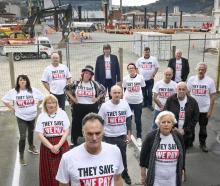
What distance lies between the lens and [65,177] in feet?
10.5

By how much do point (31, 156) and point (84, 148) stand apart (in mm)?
4563

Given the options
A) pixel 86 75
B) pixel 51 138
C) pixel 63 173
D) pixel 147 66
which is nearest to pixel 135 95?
pixel 86 75

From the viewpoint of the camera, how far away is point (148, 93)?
10.7 m

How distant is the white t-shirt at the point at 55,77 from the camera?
8.46m

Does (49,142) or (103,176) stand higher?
(103,176)

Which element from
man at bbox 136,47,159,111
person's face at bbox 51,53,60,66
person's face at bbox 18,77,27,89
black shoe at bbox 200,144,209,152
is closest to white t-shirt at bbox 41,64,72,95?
person's face at bbox 51,53,60,66

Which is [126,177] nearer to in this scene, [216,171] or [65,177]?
[216,171]

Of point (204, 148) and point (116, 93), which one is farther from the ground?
point (116, 93)

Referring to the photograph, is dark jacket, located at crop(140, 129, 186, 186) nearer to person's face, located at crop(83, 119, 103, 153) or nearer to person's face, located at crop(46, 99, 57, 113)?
person's face, located at crop(83, 119, 103, 153)

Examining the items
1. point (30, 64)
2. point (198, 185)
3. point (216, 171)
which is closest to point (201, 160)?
point (216, 171)

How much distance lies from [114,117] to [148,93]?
5.11 m

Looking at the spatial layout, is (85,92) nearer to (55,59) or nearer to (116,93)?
(116,93)

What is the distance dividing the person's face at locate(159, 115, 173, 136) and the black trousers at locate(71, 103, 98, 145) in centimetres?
298

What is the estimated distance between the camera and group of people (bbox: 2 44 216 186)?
3.17m
